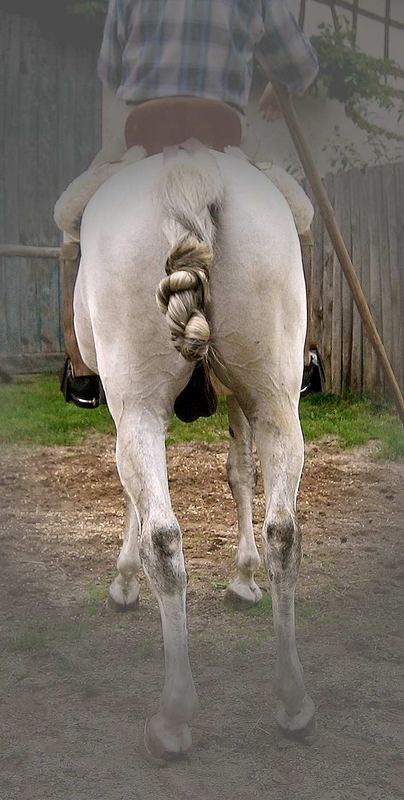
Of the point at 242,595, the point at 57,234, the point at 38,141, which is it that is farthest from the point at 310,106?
the point at 57,234

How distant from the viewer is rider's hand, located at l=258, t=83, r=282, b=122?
2.48 meters

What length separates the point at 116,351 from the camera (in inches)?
78.3

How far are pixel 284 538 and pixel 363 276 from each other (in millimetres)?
4634

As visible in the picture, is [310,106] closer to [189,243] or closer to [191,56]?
[191,56]

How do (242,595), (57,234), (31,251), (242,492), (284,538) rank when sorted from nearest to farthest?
(284,538) < (242,595) < (242,492) < (31,251) < (57,234)

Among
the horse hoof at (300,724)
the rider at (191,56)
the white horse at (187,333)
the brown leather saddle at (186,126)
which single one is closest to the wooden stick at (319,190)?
the rider at (191,56)

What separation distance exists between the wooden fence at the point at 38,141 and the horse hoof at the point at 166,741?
9.30 ft

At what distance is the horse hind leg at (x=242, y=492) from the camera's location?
3.05 meters

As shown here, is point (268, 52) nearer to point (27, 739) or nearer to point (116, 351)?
point (116, 351)

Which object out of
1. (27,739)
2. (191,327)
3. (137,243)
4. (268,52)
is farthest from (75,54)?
(27,739)

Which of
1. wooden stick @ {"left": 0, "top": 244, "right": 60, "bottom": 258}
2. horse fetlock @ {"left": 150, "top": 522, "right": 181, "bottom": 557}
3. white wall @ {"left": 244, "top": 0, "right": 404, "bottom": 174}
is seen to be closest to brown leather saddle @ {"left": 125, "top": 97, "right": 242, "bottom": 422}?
white wall @ {"left": 244, "top": 0, "right": 404, "bottom": 174}

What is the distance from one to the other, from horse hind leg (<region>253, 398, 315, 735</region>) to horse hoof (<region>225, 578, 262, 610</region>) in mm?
893

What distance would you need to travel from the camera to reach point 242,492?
317 centimetres

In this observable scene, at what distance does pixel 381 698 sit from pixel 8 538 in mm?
2077
